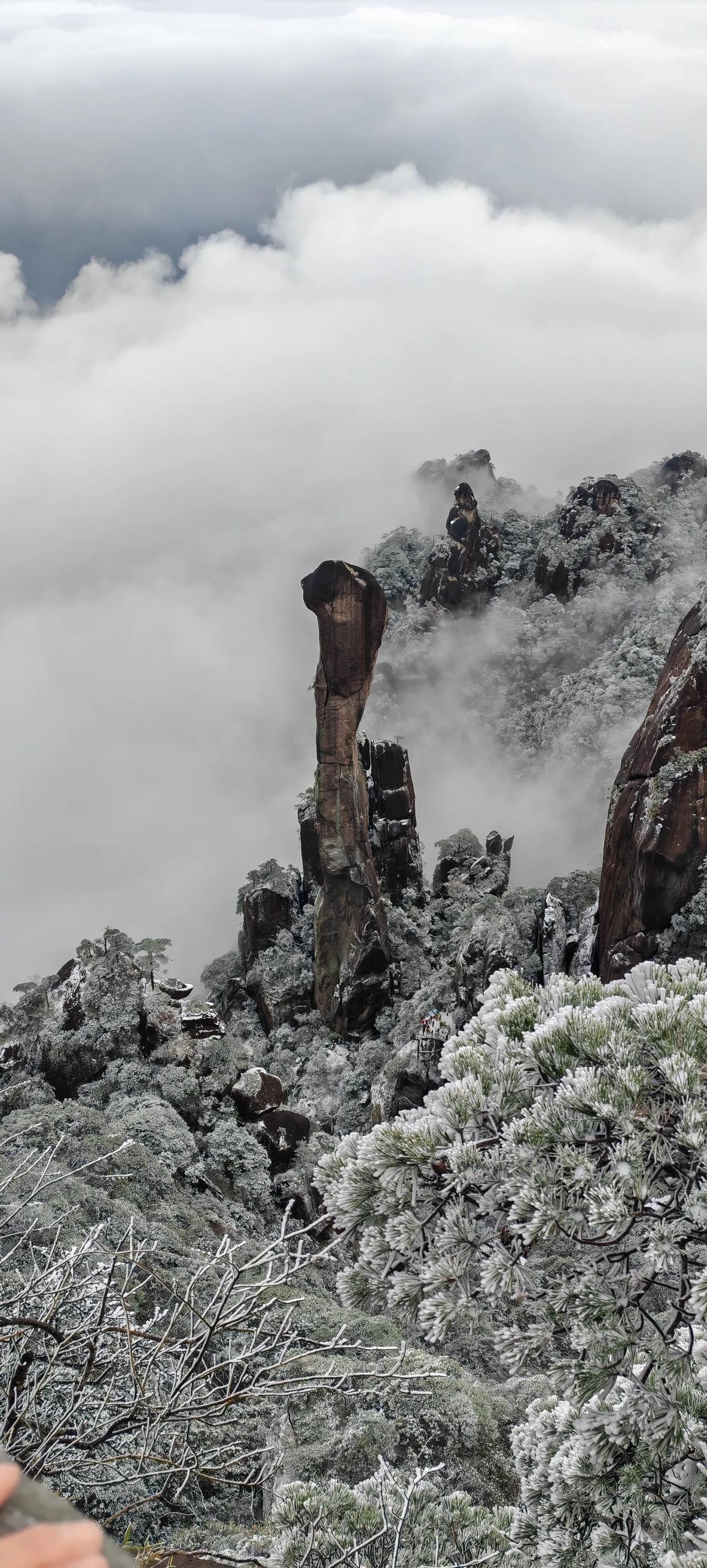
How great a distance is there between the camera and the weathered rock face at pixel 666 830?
690 inches

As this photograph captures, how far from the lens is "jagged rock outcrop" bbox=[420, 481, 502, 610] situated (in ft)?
189

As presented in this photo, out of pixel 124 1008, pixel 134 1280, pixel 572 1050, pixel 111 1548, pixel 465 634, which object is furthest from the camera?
pixel 465 634

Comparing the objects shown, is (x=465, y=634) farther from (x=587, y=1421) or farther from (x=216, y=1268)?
(x=587, y=1421)

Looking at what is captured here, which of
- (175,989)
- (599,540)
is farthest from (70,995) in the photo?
(599,540)

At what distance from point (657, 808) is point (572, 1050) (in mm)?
15798

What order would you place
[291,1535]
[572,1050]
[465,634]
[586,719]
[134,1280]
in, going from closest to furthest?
[572,1050] < [291,1535] < [134,1280] < [586,719] < [465,634]

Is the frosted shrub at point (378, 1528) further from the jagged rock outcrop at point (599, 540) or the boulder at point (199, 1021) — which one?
the jagged rock outcrop at point (599, 540)

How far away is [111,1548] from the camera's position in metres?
0.77

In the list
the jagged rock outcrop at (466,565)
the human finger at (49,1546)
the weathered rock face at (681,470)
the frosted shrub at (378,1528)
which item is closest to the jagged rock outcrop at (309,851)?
the frosted shrub at (378,1528)

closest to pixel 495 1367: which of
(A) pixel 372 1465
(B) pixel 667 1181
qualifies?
(A) pixel 372 1465

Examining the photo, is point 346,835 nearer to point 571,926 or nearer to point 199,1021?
point 571,926

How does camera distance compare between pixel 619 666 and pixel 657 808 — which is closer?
pixel 657 808

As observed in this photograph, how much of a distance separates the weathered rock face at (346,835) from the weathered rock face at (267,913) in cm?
300

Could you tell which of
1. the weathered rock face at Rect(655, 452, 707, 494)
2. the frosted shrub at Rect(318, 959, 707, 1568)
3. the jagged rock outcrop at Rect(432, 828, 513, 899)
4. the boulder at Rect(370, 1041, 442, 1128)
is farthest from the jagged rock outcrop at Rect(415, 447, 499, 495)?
the frosted shrub at Rect(318, 959, 707, 1568)
